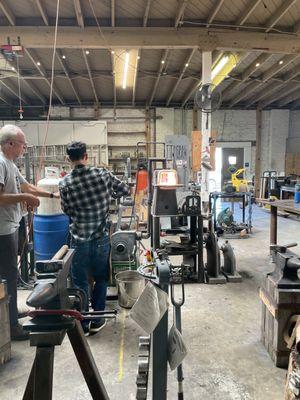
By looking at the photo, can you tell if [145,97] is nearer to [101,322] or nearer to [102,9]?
[102,9]

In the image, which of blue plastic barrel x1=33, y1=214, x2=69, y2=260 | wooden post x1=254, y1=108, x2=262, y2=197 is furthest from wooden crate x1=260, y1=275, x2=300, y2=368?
wooden post x1=254, y1=108, x2=262, y2=197

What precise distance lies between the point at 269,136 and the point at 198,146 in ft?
18.2

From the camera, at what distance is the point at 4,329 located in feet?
6.45

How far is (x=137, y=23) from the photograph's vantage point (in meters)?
5.09

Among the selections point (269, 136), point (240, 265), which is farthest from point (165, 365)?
point (269, 136)

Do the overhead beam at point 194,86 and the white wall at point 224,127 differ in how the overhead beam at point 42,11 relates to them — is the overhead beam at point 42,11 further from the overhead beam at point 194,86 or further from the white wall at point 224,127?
the white wall at point 224,127

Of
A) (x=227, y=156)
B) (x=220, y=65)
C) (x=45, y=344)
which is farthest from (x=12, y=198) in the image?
(x=227, y=156)

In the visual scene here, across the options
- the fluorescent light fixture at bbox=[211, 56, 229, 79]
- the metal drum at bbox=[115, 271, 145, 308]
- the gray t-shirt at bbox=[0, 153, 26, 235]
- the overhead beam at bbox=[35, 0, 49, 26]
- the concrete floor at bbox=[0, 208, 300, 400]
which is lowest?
the concrete floor at bbox=[0, 208, 300, 400]

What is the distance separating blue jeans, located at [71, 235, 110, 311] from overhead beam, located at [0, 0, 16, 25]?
403 cm

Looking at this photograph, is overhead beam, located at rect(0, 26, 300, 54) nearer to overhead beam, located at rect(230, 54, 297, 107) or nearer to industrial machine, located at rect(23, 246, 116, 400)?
overhead beam, located at rect(230, 54, 297, 107)

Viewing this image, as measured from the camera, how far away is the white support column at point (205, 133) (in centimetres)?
529

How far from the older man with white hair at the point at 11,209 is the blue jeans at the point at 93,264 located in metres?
0.43

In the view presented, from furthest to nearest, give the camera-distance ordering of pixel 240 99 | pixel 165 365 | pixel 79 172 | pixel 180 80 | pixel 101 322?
pixel 240 99 < pixel 180 80 < pixel 101 322 < pixel 79 172 < pixel 165 365

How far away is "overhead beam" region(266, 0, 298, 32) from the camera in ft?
14.1
